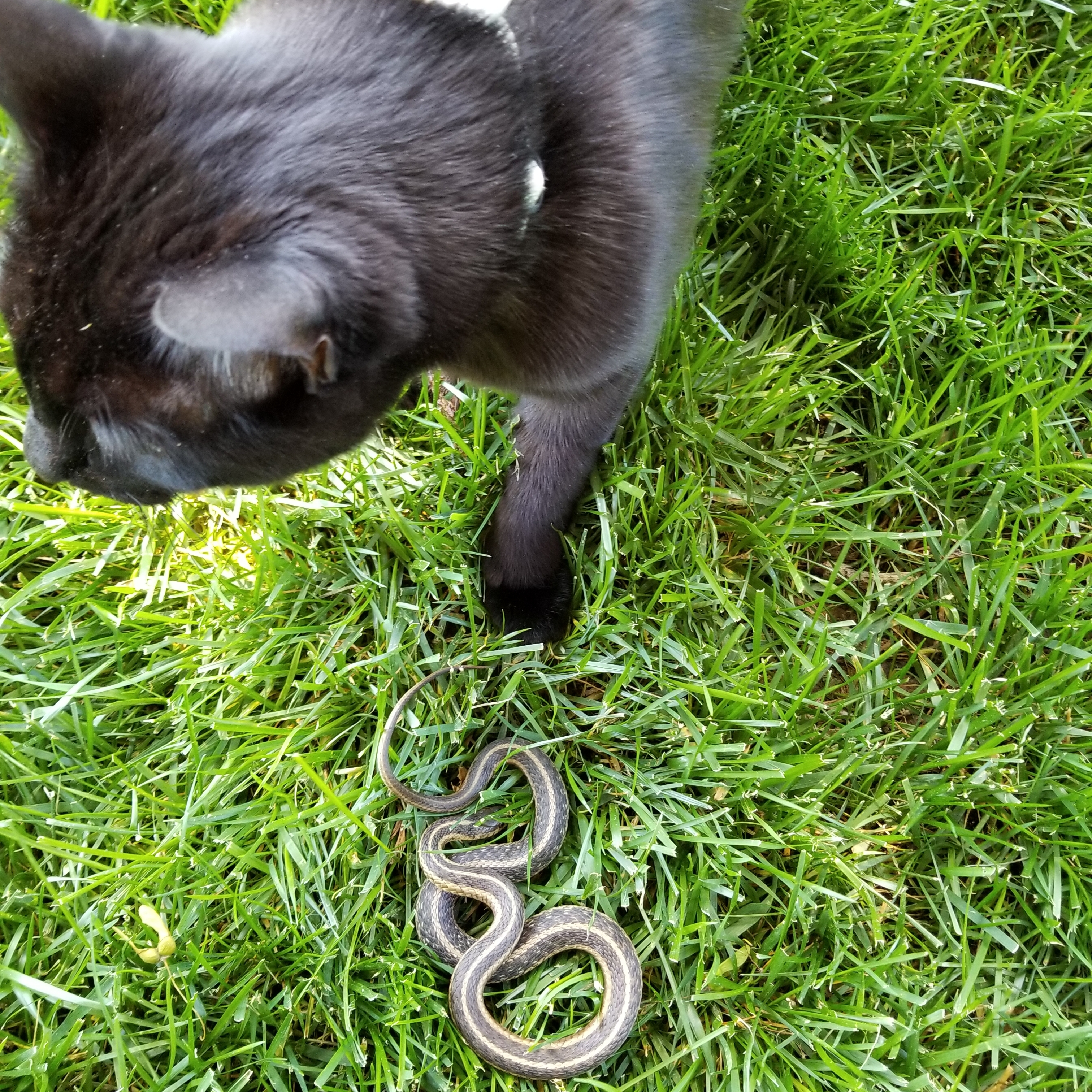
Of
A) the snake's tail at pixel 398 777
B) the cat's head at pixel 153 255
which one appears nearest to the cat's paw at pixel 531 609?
the snake's tail at pixel 398 777

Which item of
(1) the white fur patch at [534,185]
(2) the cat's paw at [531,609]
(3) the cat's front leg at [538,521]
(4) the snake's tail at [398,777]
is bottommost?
(4) the snake's tail at [398,777]

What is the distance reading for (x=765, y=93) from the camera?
1897 mm

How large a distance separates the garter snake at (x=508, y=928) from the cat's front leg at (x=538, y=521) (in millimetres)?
226

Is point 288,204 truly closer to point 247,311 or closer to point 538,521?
point 247,311

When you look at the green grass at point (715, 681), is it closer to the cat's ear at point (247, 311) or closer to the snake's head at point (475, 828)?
the snake's head at point (475, 828)

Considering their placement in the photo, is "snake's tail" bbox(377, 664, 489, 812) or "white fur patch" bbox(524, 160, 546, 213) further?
"snake's tail" bbox(377, 664, 489, 812)

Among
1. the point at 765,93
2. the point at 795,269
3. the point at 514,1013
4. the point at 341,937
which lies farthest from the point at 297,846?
the point at 765,93

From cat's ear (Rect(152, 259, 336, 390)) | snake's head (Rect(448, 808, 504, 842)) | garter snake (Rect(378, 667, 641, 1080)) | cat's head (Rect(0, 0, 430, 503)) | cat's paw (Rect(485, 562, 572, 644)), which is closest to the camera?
cat's ear (Rect(152, 259, 336, 390))

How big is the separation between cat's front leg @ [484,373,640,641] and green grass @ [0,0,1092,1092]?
0.05 meters

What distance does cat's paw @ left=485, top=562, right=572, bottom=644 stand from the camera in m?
1.67

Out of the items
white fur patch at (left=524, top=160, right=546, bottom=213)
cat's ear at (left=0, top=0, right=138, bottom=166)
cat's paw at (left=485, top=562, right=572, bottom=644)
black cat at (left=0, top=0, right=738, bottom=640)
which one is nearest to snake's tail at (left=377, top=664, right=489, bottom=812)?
cat's paw at (left=485, top=562, right=572, bottom=644)

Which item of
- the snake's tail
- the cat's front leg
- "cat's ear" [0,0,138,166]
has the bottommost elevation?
the snake's tail

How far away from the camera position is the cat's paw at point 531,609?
167 cm

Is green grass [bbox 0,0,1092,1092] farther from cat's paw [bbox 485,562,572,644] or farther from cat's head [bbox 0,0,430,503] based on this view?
cat's head [bbox 0,0,430,503]
